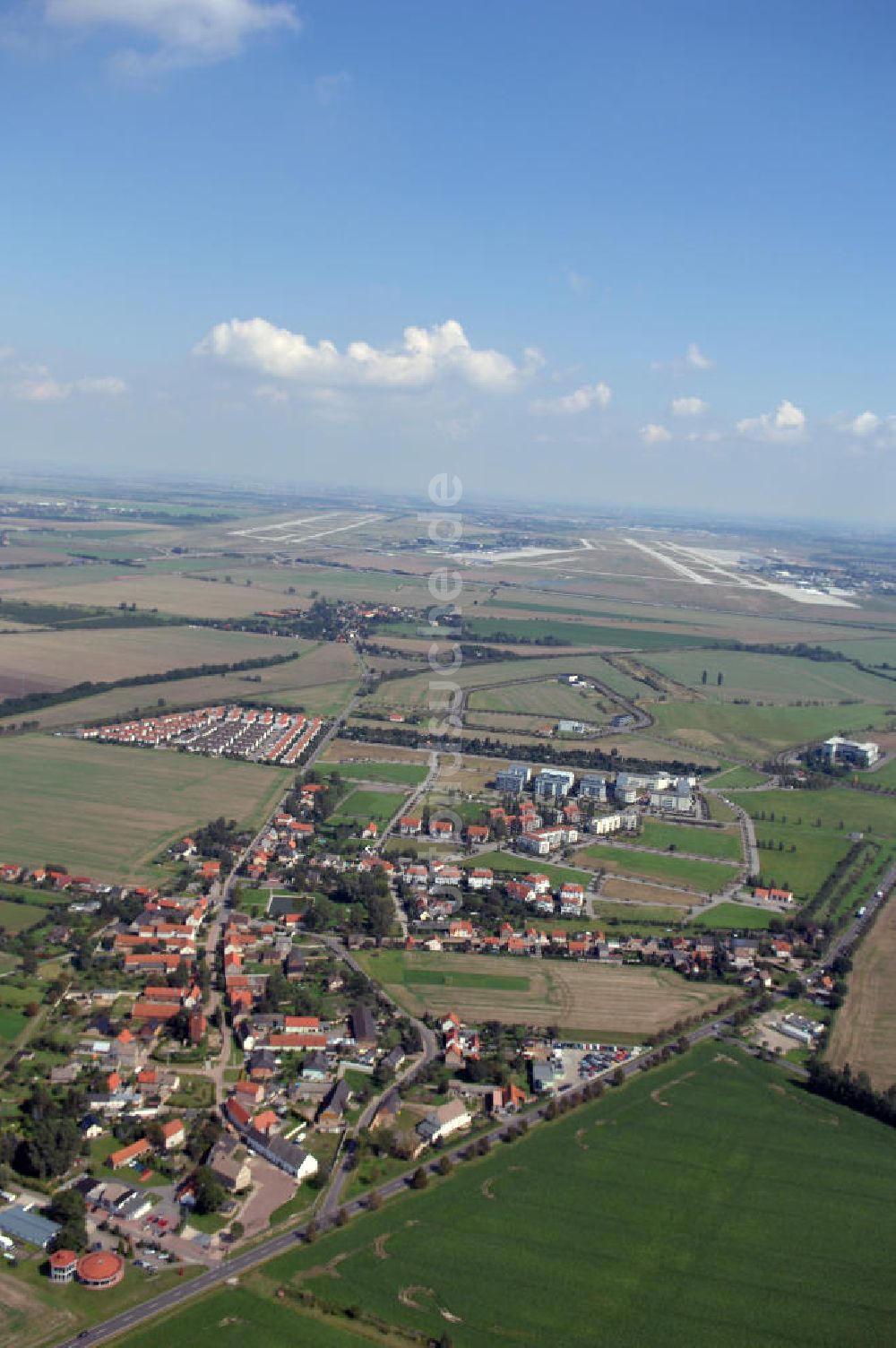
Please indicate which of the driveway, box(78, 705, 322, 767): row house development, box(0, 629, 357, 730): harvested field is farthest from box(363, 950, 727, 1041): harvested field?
box(0, 629, 357, 730): harvested field

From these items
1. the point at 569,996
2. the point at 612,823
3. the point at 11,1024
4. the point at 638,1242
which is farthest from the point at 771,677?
the point at 11,1024

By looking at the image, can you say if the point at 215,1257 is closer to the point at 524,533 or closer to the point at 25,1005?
the point at 25,1005

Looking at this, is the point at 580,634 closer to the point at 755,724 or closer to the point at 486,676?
the point at 486,676

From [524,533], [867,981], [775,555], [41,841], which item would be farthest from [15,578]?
[775,555]

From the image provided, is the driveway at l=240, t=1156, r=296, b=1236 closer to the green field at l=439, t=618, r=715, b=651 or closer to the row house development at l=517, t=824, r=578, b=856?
the row house development at l=517, t=824, r=578, b=856

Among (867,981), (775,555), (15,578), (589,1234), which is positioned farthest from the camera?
(775,555)

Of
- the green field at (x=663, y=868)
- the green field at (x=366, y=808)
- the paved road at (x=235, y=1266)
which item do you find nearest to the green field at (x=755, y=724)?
the green field at (x=663, y=868)
